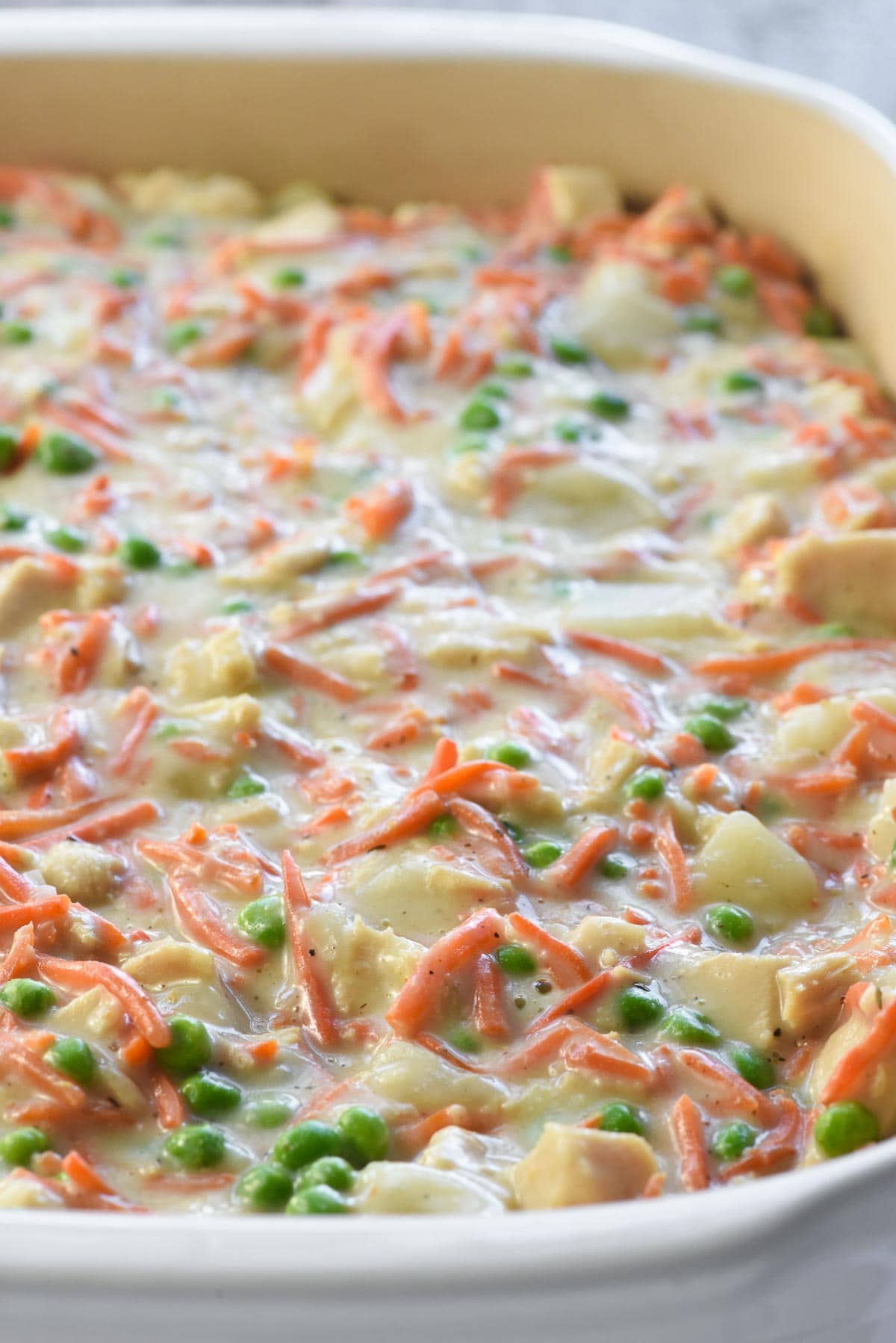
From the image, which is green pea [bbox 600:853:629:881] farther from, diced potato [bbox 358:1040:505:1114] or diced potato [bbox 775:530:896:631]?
diced potato [bbox 775:530:896:631]

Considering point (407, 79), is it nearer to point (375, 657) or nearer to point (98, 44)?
point (98, 44)

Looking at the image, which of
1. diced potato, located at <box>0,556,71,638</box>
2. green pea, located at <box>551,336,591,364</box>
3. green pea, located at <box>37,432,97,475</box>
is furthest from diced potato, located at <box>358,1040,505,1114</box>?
green pea, located at <box>551,336,591,364</box>

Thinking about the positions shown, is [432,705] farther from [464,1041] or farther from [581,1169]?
[581,1169]

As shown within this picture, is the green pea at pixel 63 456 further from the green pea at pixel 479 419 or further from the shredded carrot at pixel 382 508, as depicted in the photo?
the green pea at pixel 479 419

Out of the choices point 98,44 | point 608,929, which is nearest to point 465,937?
point 608,929

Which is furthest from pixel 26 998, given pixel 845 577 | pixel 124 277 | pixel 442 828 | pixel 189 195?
pixel 189 195
